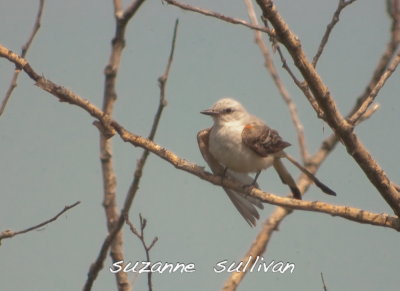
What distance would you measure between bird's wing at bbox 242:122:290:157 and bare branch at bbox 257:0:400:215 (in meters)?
1.86

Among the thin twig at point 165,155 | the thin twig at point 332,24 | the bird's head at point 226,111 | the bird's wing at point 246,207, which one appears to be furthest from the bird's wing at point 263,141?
the thin twig at point 332,24

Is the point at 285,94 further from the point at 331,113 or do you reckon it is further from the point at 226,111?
the point at 331,113

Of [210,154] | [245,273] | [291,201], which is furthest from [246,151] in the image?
[291,201]

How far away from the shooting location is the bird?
19.6ft

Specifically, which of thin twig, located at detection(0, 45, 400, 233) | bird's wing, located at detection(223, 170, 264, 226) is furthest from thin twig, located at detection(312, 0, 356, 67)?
bird's wing, located at detection(223, 170, 264, 226)

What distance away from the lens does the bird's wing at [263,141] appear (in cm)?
602

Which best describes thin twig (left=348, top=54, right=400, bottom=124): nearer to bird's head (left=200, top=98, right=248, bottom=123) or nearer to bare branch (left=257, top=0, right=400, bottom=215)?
bare branch (left=257, top=0, right=400, bottom=215)

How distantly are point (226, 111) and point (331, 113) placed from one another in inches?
102

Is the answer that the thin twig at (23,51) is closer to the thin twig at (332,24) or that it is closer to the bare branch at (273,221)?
the thin twig at (332,24)

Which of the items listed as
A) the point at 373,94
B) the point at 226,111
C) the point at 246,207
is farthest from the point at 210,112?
the point at 373,94

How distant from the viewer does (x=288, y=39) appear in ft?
12.0

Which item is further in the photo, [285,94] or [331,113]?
[285,94]

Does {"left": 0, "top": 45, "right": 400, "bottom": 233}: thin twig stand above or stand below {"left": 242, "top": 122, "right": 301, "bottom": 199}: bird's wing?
below

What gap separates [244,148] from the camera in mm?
6035
